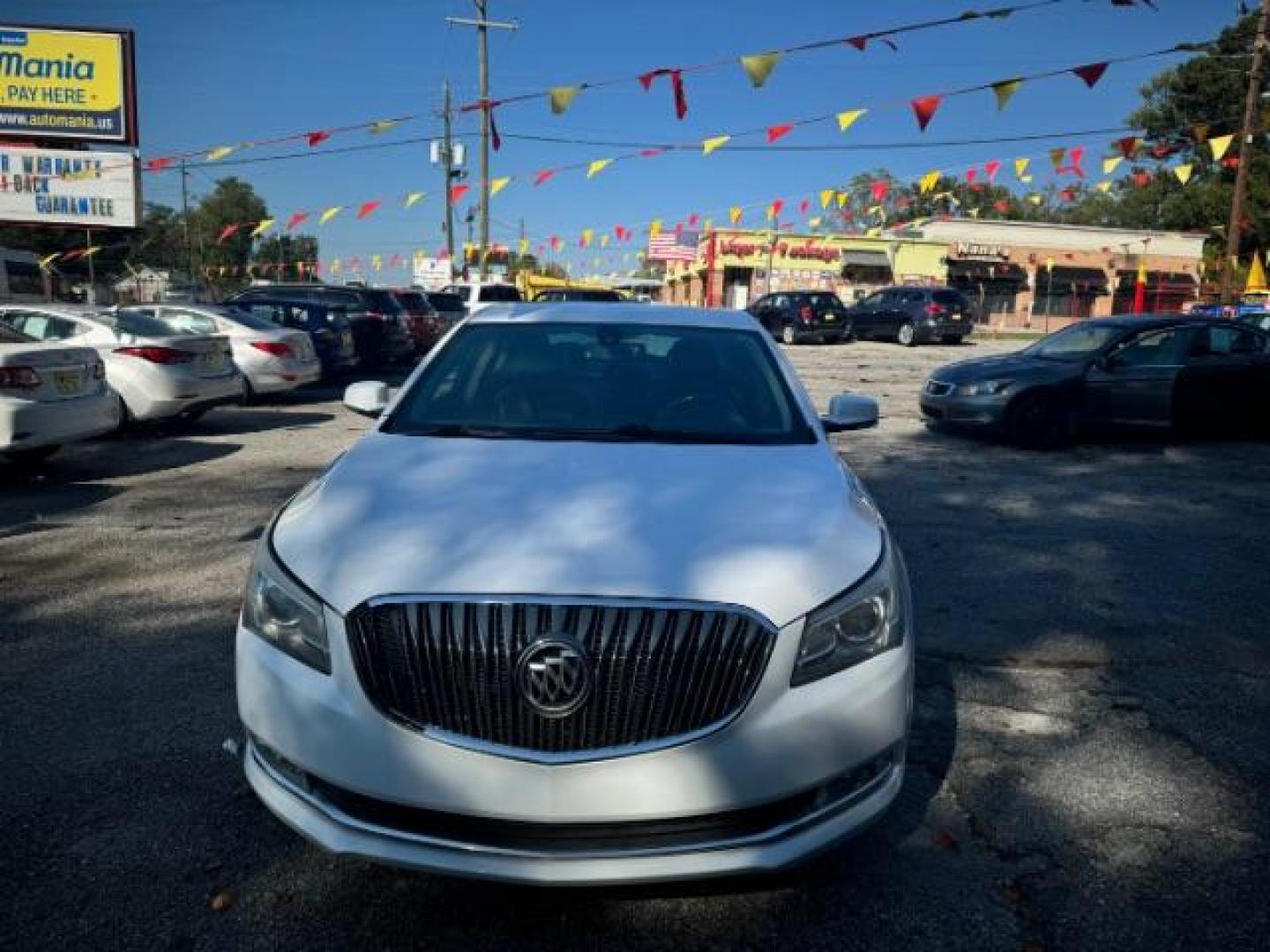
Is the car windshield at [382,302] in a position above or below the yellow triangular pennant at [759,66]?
below

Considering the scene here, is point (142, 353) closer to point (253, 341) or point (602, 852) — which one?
point (253, 341)

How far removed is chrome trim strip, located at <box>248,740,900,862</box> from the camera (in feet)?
6.86

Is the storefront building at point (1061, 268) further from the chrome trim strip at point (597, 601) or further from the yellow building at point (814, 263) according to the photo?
the chrome trim strip at point (597, 601)

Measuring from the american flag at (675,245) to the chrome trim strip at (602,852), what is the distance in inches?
1871

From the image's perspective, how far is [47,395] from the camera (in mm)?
7250

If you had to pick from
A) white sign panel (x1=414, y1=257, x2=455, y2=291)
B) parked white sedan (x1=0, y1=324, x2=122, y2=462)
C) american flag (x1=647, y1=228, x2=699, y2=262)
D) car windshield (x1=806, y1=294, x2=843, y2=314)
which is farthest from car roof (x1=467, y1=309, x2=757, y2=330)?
american flag (x1=647, y1=228, x2=699, y2=262)

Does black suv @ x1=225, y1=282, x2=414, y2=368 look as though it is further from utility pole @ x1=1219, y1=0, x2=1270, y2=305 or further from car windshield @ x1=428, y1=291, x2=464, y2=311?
utility pole @ x1=1219, y1=0, x2=1270, y2=305

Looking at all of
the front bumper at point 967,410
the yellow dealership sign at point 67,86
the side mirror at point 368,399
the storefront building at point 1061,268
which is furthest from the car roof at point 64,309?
the storefront building at point 1061,268

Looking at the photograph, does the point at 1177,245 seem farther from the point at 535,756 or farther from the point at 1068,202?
the point at 535,756

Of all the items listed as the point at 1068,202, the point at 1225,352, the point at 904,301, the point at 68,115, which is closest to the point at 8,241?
the point at 68,115

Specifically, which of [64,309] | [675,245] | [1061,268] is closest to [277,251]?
[675,245]

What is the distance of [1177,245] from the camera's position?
159 ft

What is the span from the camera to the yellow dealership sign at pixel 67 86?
72.0 ft

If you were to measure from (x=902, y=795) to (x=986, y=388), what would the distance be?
8.06 meters
